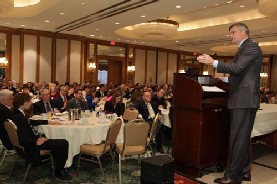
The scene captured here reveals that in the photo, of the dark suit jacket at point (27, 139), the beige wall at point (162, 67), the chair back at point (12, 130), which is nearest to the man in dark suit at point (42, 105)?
the chair back at point (12, 130)

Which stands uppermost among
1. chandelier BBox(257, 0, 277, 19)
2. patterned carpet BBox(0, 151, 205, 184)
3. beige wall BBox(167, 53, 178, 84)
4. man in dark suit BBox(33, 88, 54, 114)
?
chandelier BBox(257, 0, 277, 19)

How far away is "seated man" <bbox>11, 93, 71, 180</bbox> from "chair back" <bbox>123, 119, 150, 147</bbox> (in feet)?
2.94

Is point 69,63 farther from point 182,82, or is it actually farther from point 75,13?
point 182,82

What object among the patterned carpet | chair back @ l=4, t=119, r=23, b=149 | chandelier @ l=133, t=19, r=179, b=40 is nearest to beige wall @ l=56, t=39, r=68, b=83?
chandelier @ l=133, t=19, r=179, b=40

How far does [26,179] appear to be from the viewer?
417 centimetres

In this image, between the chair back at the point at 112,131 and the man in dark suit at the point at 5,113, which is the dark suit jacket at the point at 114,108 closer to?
the chair back at the point at 112,131

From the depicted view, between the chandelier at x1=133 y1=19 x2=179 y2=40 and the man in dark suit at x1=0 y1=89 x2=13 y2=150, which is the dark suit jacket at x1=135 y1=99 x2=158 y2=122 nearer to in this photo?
the man in dark suit at x1=0 y1=89 x2=13 y2=150

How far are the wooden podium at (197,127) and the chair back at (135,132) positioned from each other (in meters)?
0.51

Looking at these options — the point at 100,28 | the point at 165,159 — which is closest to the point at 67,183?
the point at 165,159

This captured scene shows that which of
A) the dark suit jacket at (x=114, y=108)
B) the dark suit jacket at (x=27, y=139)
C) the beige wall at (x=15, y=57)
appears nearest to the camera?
the dark suit jacket at (x=27, y=139)

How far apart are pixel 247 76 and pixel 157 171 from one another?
4.84ft

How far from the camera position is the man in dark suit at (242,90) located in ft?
10.3

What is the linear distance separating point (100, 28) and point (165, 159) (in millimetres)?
9754

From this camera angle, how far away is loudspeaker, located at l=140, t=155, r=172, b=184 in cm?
262
